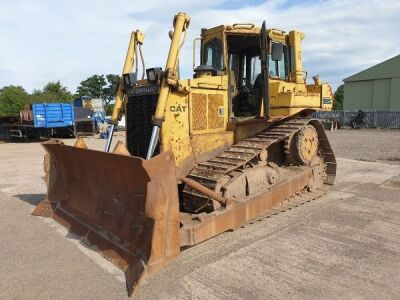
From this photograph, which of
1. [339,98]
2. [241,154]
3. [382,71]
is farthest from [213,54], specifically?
[339,98]

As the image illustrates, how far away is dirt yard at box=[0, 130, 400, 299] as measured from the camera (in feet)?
12.5

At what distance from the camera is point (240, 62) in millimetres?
6816

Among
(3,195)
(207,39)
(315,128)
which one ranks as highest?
(207,39)

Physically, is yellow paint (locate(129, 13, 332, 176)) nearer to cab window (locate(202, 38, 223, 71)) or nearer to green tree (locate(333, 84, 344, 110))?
cab window (locate(202, 38, 223, 71))

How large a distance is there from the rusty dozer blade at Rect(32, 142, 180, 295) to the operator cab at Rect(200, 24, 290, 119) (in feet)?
7.97

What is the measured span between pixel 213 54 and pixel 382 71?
123ft

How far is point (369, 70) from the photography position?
132ft

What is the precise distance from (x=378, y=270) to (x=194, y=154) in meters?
2.91

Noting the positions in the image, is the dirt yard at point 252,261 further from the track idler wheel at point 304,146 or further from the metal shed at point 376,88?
the metal shed at point 376,88

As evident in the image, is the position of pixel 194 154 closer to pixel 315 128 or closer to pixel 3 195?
pixel 315 128

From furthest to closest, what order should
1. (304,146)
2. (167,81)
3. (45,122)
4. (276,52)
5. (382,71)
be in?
(382,71) < (45,122) < (304,146) < (276,52) < (167,81)

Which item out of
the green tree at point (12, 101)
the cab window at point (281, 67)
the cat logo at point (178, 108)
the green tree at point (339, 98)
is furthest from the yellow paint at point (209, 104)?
the green tree at point (339, 98)

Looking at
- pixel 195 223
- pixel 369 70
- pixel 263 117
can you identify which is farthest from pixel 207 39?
pixel 369 70

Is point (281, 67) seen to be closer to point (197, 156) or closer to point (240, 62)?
point (240, 62)
